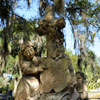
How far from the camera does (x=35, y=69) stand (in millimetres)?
3287

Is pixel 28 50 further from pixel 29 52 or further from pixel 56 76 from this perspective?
pixel 56 76

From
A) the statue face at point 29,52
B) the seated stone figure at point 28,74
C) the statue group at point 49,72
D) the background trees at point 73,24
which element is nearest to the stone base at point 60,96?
the statue group at point 49,72

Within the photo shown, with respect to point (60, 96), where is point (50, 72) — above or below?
above

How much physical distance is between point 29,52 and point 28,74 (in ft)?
1.39

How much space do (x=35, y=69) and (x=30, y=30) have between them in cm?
647

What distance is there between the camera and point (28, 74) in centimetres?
332

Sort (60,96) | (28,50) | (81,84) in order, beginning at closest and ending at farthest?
(60,96)
(28,50)
(81,84)

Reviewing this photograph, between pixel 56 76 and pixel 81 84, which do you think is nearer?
pixel 56 76

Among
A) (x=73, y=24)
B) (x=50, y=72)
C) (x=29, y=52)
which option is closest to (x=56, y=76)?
(x=50, y=72)

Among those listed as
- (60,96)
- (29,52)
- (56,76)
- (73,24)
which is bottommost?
(60,96)

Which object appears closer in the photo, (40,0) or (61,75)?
(61,75)

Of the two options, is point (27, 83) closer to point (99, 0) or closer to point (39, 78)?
point (39, 78)

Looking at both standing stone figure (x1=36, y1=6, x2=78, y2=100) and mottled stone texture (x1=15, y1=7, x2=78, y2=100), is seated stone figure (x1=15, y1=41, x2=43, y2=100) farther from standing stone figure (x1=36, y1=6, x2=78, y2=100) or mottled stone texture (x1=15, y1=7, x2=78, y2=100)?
standing stone figure (x1=36, y1=6, x2=78, y2=100)

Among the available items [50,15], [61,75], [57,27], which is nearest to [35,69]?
[61,75]
